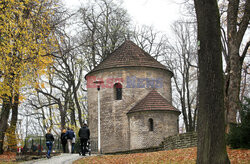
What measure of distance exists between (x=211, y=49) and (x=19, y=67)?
973 centimetres

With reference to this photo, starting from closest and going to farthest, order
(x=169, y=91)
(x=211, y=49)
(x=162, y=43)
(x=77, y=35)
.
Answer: (x=211, y=49) → (x=169, y=91) → (x=77, y=35) → (x=162, y=43)

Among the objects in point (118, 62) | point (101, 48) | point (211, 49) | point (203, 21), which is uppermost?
point (101, 48)

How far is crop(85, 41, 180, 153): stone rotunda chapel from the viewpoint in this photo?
86.2 feet

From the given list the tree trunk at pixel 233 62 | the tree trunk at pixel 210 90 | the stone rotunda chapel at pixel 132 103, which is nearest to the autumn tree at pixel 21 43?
the tree trunk at pixel 210 90

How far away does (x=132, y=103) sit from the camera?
92.8 ft

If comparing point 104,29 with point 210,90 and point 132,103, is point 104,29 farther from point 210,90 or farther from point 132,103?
point 210,90

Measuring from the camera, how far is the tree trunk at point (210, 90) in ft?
30.4

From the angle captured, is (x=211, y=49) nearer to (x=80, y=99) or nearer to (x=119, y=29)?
(x=119, y=29)

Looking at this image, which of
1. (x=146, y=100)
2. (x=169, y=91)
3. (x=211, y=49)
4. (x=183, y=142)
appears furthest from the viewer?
(x=169, y=91)

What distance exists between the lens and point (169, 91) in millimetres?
30750

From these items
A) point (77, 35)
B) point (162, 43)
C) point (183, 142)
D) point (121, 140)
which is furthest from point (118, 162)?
point (162, 43)

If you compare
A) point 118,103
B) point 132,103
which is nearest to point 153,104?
point 132,103

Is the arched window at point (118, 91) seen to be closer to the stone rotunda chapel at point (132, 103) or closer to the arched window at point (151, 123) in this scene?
the stone rotunda chapel at point (132, 103)

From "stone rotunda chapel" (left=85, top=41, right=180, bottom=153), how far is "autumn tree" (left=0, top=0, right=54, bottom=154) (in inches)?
412
